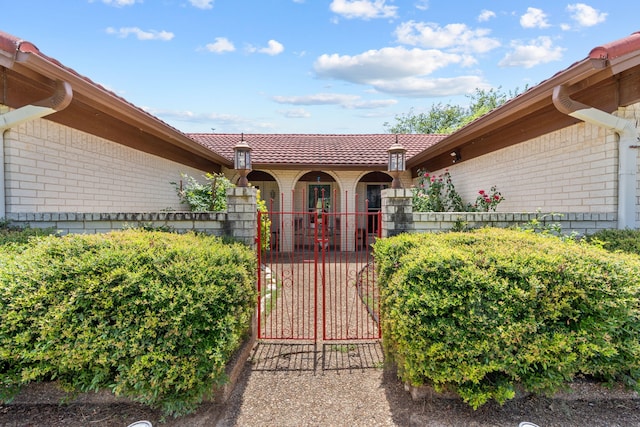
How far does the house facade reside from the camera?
13.3 feet

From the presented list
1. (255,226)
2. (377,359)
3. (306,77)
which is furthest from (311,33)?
(377,359)

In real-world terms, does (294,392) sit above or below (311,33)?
below

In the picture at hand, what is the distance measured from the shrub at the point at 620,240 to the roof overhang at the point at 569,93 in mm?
1639

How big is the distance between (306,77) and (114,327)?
12.2m

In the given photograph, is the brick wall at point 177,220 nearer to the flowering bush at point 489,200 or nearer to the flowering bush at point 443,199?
the flowering bush at point 443,199

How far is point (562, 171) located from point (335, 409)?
16.4ft

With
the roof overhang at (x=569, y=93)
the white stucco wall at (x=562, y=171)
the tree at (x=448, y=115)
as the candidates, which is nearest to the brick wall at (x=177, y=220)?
the roof overhang at (x=569, y=93)

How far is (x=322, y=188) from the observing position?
5.71 metres

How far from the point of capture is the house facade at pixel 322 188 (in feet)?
13.3

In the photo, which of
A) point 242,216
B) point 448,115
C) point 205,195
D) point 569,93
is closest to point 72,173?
point 242,216

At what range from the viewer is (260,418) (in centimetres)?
284

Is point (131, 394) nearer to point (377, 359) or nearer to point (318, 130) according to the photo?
point (377, 359)

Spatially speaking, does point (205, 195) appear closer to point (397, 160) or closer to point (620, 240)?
point (397, 160)

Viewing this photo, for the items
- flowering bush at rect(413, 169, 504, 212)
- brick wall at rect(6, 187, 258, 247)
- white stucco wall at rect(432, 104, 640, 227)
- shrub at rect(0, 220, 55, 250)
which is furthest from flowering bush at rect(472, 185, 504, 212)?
shrub at rect(0, 220, 55, 250)
